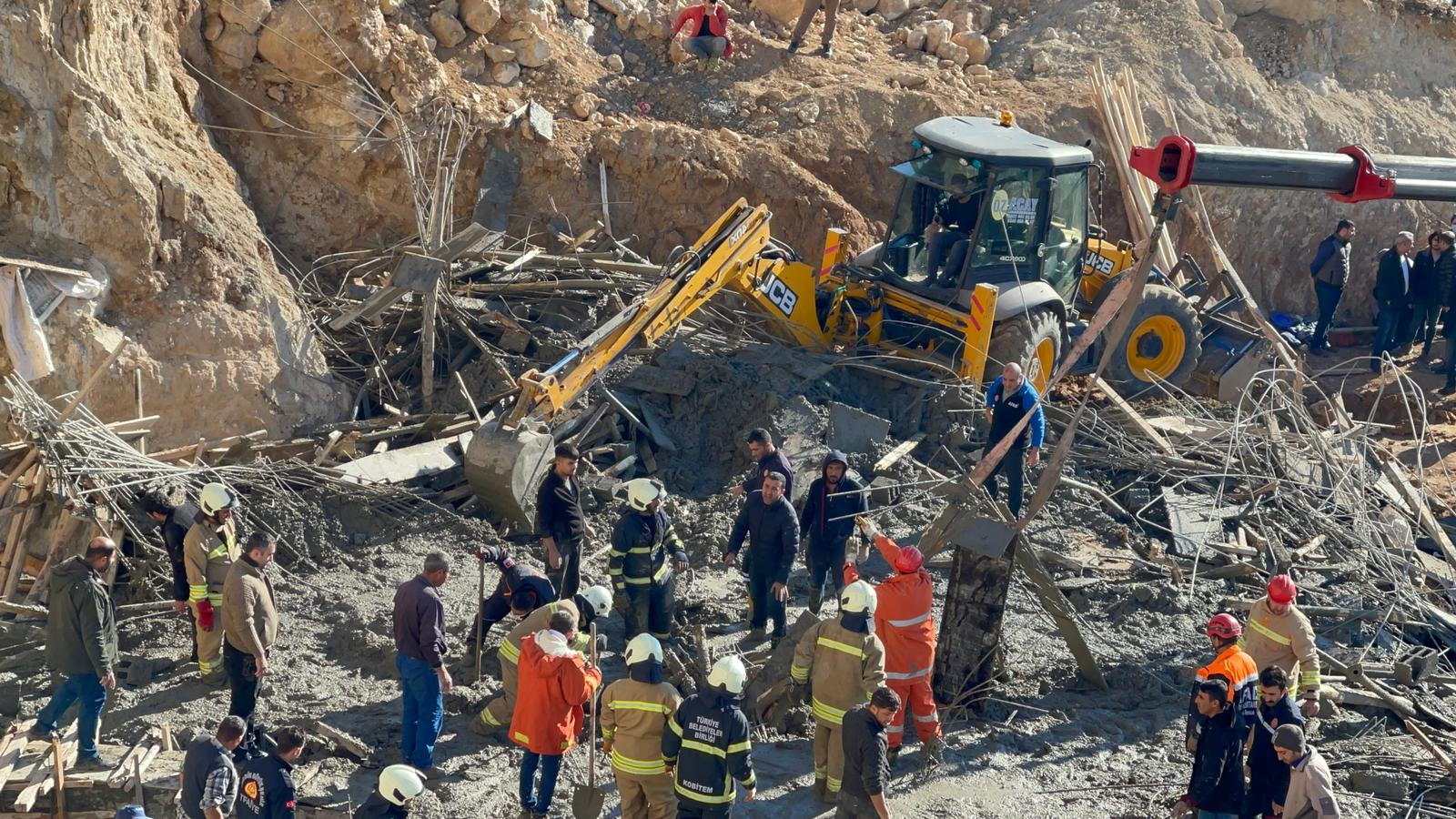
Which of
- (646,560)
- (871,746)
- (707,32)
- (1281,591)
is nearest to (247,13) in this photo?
(707,32)

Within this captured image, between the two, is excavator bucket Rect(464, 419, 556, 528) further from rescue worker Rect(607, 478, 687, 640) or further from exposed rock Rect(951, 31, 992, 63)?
exposed rock Rect(951, 31, 992, 63)

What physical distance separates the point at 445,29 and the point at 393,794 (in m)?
11.3

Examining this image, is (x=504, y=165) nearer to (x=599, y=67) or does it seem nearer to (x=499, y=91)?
(x=499, y=91)

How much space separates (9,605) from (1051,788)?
22.3 feet

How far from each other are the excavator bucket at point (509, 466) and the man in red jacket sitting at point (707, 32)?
741cm

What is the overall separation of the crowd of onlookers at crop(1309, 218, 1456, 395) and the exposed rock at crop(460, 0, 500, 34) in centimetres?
951

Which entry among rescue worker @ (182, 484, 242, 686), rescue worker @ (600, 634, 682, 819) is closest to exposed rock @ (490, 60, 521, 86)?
rescue worker @ (182, 484, 242, 686)

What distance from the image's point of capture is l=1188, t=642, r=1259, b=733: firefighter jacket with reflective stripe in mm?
7945

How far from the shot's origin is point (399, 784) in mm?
6805

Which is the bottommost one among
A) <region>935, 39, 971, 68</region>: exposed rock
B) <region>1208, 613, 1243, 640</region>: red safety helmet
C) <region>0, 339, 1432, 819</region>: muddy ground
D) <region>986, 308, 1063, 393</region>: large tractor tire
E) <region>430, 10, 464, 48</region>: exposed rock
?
<region>0, 339, 1432, 819</region>: muddy ground

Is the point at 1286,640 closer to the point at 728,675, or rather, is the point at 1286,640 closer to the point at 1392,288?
the point at 728,675

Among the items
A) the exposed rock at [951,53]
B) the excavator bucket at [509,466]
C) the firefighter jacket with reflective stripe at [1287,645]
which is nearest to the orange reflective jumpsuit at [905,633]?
the firefighter jacket with reflective stripe at [1287,645]

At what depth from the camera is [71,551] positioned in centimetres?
1048

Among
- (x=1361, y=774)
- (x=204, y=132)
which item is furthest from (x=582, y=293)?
(x=1361, y=774)
